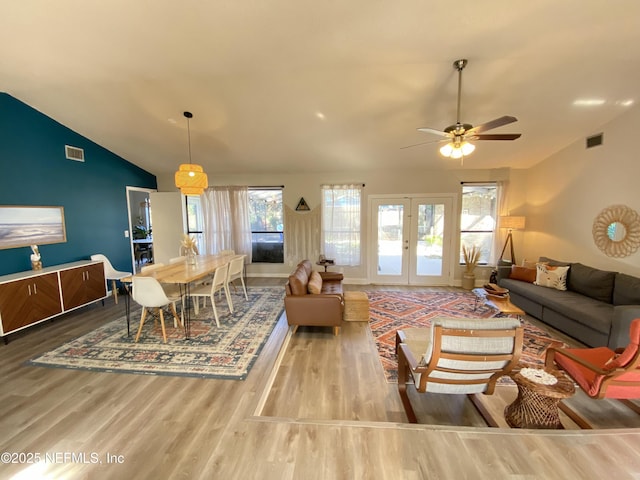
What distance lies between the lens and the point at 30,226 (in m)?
3.67

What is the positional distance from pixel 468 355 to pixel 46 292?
509 cm

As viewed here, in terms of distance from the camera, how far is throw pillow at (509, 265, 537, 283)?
4.22 m

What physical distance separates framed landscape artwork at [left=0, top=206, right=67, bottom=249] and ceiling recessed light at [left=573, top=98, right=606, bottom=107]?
7.58 meters

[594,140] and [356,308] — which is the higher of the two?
[594,140]

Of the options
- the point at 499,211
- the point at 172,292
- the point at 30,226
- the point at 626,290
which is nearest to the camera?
the point at 626,290

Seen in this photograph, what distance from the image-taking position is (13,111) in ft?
11.5

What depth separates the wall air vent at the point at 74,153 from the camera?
4164 mm

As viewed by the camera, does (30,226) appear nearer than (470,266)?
Yes

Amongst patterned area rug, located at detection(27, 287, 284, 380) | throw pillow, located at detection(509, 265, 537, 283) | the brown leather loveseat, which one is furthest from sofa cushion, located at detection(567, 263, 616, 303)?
patterned area rug, located at detection(27, 287, 284, 380)

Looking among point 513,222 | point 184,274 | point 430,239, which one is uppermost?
point 513,222

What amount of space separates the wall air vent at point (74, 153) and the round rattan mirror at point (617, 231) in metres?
8.37

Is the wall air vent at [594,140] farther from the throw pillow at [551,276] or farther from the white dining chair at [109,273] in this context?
the white dining chair at [109,273]

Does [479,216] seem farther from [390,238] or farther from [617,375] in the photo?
[617,375]

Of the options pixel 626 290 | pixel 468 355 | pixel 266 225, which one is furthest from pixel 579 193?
pixel 266 225
